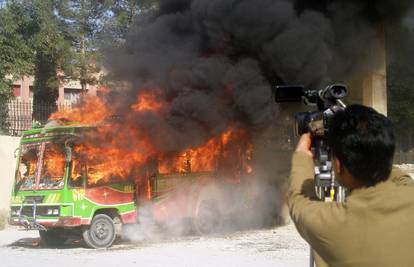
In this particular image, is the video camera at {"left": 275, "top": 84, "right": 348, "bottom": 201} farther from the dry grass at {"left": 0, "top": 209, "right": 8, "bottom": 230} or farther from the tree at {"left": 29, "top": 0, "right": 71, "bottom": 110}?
the tree at {"left": 29, "top": 0, "right": 71, "bottom": 110}

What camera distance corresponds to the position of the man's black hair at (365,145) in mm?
2100

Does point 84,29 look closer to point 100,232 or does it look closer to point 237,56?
point 237,56

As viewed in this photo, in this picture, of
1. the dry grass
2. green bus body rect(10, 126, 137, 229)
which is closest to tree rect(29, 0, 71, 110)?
the dry grass

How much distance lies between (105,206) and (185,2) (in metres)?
6.08

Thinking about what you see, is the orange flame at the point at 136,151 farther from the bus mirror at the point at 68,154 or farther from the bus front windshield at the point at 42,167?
the bus mirror at the point at 68,154

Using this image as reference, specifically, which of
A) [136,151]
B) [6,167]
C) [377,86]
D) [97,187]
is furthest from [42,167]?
[377,86]

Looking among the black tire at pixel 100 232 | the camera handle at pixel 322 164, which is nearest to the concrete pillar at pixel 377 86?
the black tire at pixel 100 232

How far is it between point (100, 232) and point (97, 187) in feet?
3.03

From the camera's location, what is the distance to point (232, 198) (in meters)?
12.4

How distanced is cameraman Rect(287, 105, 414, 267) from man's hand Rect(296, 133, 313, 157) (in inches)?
10.9

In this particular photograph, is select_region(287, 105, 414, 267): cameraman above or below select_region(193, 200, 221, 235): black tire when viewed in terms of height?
above

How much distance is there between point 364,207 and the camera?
2.09 m

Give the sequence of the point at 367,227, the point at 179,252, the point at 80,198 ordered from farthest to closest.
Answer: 1. the point at 80,198
2. the point at 179,252
3. the point at 367,227

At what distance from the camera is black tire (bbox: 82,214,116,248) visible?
→ 33.9 ft
